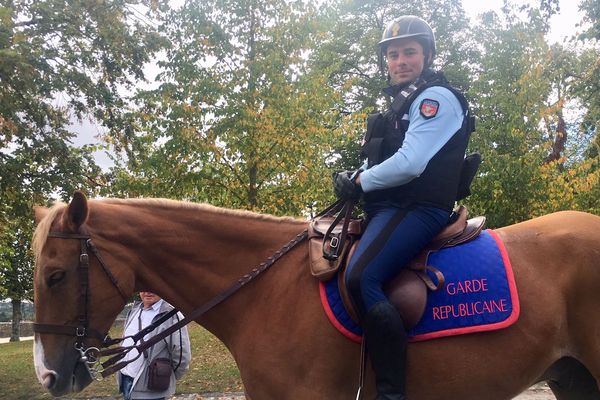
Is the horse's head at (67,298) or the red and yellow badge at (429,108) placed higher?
the red and yellow badge at (429,108)

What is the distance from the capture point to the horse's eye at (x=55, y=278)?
119 inches

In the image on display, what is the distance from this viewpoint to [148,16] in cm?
1314

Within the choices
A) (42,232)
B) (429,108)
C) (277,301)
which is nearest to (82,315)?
(42,232)

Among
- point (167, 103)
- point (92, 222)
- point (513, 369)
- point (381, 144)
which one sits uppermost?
point (167, 103)

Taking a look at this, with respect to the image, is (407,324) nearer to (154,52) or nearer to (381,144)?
(381,144)

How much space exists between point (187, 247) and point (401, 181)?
143 centimetres

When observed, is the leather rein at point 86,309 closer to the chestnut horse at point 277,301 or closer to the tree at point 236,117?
the chestnut horse at point 277,301

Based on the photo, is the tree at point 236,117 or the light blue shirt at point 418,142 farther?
the tree at point 236,117

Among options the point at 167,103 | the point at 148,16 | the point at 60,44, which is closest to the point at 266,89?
the point at 167,103

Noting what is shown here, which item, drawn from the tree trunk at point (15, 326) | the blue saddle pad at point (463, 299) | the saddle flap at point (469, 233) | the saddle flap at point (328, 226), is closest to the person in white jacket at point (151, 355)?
the saddle flap at point (328, 226)

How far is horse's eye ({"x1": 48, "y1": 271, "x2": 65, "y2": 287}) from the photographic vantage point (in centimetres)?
302

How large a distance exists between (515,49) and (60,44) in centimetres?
1423

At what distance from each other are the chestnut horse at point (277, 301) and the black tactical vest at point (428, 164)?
623 mm

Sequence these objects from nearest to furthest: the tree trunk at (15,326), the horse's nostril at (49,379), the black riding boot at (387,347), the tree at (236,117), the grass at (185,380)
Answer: the black riding boot at (387,347) < the horse's nostril at (49,379) < the grass at (185,380) < the tree at (236,117) < the tree trunk at (15,326)
